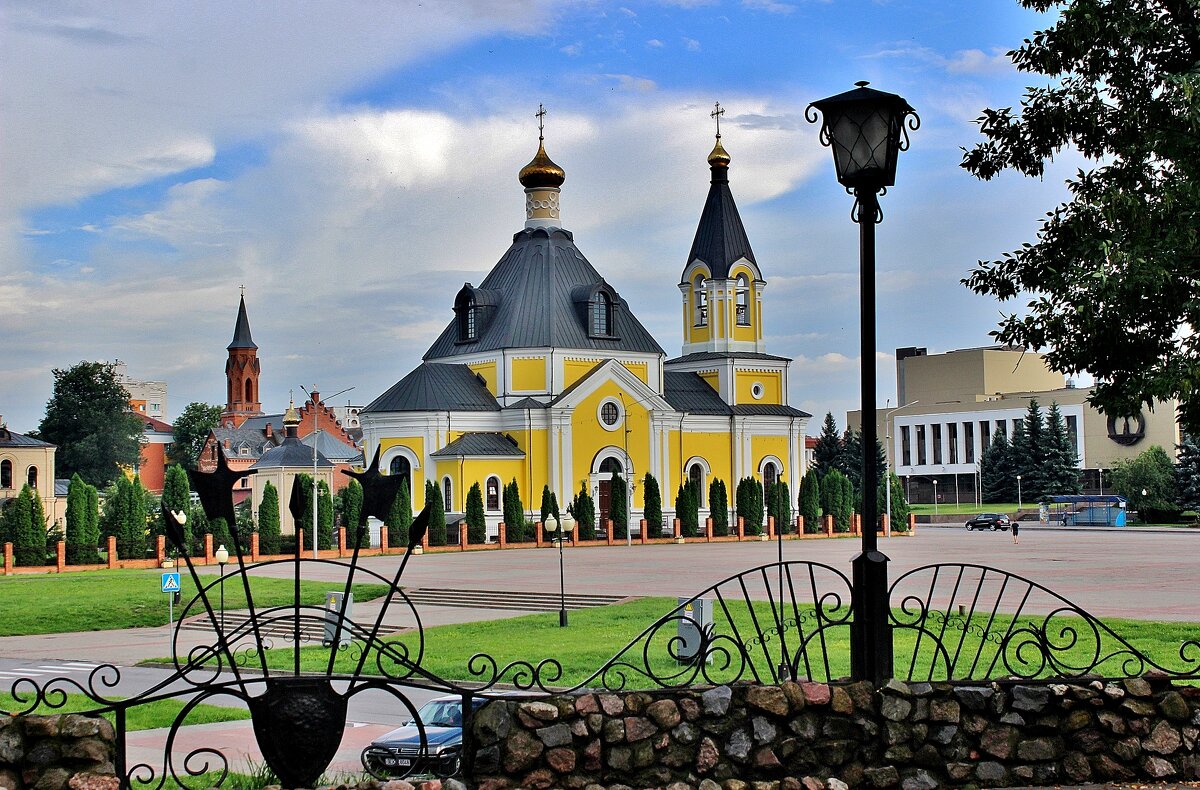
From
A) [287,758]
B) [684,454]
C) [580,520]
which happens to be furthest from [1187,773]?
[684,454]

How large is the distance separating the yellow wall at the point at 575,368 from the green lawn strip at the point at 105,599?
83.0 feet

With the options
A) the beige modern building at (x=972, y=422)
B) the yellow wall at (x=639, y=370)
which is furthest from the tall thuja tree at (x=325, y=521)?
the beige modern building at (x=972, y=422)

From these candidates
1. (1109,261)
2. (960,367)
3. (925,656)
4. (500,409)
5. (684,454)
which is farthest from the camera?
(960,367)

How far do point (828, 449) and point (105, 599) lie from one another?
68.7 m

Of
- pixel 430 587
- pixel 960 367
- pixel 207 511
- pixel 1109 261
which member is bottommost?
pixel 430 587

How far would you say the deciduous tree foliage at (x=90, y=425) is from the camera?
9606 cm

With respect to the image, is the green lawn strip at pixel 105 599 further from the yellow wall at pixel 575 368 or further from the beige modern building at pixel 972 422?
the beige modern building at pixel 972 422

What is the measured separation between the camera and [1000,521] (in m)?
74.9

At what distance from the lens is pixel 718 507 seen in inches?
2341

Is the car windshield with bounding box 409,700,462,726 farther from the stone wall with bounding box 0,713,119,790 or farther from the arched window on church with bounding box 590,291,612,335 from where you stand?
the arched window on church with bounding box 590,291,612,335

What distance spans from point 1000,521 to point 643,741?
71272 millimetres

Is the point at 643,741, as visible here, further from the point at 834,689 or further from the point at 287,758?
the point at 287,758

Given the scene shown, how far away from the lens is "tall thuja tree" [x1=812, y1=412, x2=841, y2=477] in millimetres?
94438

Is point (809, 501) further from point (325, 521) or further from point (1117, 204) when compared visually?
point (1117, 204)
